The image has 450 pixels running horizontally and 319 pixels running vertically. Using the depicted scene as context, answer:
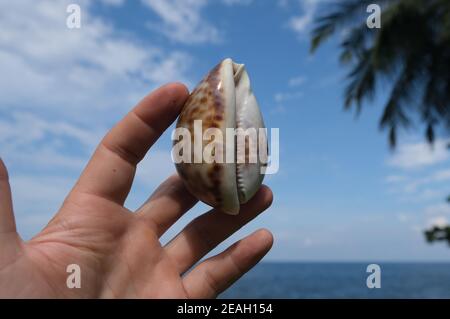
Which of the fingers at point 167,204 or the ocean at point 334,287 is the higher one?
the ocean at point 334,287

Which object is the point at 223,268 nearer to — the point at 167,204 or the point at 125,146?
the point at 167,204

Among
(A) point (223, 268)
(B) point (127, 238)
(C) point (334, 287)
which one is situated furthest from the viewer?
(C) point (334, 287)

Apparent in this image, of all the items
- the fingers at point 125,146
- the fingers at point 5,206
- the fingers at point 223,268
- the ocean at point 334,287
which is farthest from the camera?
the ocean at point 334,287

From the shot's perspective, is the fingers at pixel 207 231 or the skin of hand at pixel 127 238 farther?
the fingers at pixel 207 231

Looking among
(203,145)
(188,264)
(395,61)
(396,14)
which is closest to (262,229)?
(188,264)

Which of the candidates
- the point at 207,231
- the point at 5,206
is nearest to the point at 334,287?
the point at 207,231

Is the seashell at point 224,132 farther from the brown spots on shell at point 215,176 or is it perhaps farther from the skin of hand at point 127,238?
the skin of hand at point 127,238

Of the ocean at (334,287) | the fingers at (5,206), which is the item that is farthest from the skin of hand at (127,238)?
the ocean at (334,287)
